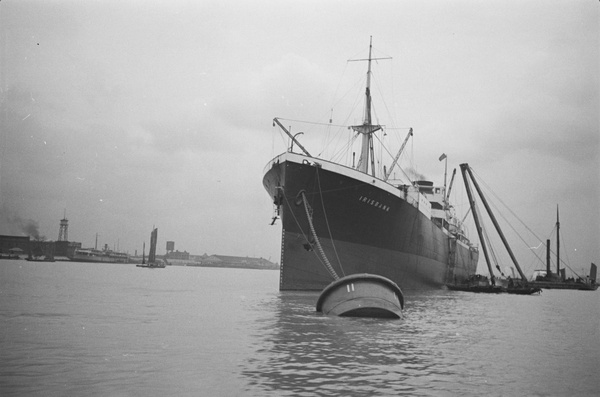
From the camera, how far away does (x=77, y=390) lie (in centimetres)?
700

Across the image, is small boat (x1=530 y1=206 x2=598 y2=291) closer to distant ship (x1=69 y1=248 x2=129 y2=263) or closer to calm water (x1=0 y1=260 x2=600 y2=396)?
calm water (x1=0 y1=260 x2=600 y2=396)

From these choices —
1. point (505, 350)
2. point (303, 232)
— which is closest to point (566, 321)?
point (505, 350)

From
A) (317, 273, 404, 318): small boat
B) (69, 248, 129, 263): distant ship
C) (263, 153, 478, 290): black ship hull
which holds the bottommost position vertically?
(69, 248, 129, 263): distant ship

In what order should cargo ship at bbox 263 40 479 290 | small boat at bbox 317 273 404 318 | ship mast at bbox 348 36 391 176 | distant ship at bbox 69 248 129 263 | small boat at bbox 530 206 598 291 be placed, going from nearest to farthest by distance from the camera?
small boat at bbox 317 273 404 318 < cargo ship at bbox 263 40 479 290 < ship mast at bbox 348 36 391 176 < small boat at bbox 530 206 598 291 < distant ship at bbox 69 248 129 263

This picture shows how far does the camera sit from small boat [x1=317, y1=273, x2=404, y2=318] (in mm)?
15898

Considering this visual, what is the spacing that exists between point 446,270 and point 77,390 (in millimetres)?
43640

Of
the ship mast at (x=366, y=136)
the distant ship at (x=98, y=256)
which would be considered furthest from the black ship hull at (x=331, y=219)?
the distant ship at (x=98, y=256)

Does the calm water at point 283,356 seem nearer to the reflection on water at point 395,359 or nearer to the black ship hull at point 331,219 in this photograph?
the reflection on water at point 395,359

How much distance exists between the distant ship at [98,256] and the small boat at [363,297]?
505 feet

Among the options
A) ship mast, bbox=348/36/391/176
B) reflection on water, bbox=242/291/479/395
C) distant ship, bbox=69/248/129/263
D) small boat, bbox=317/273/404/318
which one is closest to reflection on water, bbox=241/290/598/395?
reflection on water, bbox=242/291/479/395

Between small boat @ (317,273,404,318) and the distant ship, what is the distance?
154 metres

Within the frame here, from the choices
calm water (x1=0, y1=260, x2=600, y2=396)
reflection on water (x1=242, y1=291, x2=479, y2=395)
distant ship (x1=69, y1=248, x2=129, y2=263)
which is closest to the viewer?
calm water (x1=0, y1=260, x2=600, y2=396)

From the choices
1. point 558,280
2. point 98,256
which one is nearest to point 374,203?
point 558,280

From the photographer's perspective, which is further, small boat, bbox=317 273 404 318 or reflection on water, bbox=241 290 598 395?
small boat, bbox=317 273 404 318
